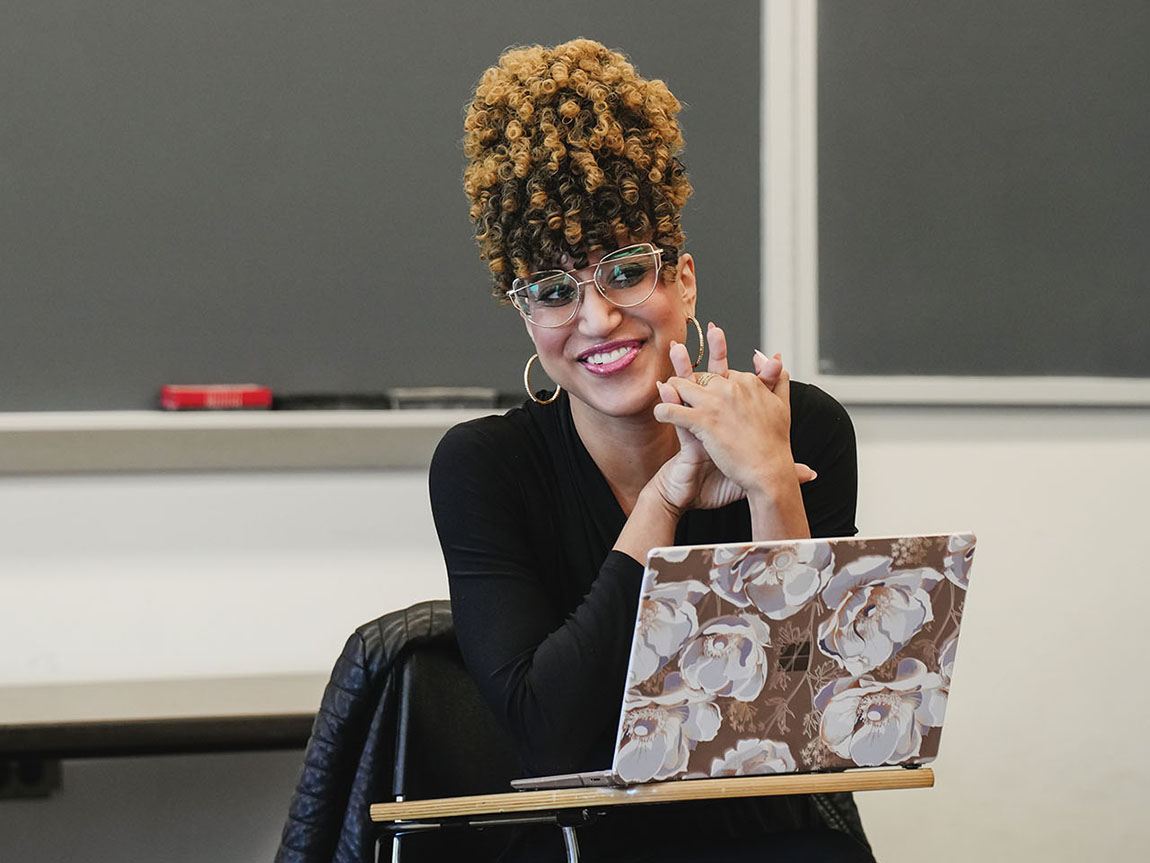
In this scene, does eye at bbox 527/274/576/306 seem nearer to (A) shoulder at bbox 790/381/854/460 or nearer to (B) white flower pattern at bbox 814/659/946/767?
(A) shoulder at bbox 790/381/854/460

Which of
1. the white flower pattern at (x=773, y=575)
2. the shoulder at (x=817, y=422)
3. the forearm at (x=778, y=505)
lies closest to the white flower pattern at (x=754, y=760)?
the white flower pattern at (x=773, y=575)

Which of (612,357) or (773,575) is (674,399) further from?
(773,575)

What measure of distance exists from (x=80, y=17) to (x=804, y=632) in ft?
5.17

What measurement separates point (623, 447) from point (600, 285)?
0.21 m

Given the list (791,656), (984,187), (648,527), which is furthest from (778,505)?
(984,187)

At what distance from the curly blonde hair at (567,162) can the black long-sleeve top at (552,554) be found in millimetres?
188

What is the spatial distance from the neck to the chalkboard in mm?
701

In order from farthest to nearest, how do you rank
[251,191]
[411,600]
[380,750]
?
[411,600] → [251,191] → [380,750]

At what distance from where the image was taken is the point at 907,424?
2.23m

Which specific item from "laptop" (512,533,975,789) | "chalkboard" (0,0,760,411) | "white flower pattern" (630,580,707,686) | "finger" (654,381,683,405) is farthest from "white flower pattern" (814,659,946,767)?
"chalkboard" (0,0,760,411)

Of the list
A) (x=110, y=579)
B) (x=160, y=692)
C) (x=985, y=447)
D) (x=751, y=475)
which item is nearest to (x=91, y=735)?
(x=160, y=692)

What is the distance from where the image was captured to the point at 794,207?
2156 mm

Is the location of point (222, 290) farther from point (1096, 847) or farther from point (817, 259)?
point (1096, 847)

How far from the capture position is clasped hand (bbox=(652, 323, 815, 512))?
117cm
